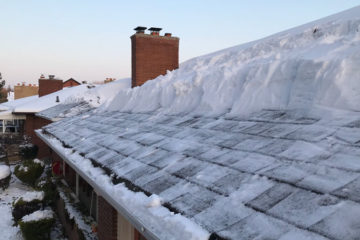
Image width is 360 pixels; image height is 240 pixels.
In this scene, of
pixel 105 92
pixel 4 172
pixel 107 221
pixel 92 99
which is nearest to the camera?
pixel 107 221

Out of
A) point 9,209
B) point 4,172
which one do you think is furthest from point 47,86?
point 9,209

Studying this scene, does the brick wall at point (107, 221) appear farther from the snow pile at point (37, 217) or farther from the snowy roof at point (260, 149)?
the snow pile at point (37, 217)

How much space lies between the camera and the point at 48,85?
25.2m

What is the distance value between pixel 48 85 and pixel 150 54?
17.1 m

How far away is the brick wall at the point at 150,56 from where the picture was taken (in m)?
11.1

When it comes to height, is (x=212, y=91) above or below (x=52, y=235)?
above

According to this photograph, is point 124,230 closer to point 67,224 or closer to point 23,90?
point 67,224

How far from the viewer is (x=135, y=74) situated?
11070mm

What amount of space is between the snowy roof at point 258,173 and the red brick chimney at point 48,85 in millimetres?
23005

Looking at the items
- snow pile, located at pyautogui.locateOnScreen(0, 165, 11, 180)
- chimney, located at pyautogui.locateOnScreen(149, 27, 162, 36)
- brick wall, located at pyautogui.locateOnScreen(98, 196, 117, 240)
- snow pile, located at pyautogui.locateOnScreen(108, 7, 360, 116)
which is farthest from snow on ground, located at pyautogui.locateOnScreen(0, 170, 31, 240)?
chimney, located at pyautogui.locateOnScreen(149, 27, 162, 36)

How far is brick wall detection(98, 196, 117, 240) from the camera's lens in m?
5.03

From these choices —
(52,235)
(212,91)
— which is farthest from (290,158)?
(52,235)

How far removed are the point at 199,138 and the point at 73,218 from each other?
4.60 meters

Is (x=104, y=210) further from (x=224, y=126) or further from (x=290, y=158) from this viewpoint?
(x=290, y=158)
